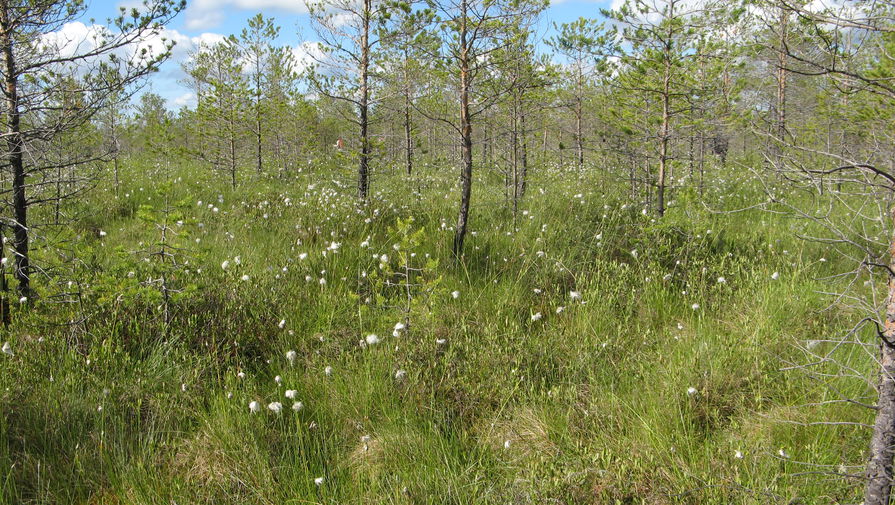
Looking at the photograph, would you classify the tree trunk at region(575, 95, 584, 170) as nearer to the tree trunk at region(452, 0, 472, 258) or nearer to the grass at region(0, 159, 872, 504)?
the tree trunk at region(452, 0, 472, 258)

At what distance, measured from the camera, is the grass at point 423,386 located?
8.34ft

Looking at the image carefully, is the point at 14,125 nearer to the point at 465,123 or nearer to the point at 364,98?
the point at 465,123

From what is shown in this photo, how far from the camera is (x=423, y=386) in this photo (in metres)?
3.34

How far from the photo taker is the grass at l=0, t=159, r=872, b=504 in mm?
2541

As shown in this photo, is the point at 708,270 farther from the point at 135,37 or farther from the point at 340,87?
the point at 340,87

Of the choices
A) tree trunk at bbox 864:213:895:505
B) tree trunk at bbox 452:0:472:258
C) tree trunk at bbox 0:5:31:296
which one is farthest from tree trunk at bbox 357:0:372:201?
tree trunk at bbox 864:213:895:505

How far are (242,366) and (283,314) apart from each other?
697 mm

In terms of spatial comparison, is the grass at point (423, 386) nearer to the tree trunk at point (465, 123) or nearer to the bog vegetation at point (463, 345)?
the bog vegetation at point (463, 345)

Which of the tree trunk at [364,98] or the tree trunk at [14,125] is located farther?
the tree trunk at [364,98]

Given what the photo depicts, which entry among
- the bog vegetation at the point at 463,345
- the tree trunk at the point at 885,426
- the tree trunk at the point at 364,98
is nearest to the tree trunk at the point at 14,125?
the bog vegetation at the point at 463,345

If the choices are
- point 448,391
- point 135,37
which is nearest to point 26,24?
point 135,37

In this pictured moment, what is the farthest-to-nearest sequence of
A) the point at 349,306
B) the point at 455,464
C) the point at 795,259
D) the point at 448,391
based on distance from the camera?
the point at 795,259, the point at 349,306, the point at 448,391, the point at 455,464

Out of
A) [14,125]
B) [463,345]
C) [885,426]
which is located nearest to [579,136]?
[463,345]

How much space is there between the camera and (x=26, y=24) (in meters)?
4.03
